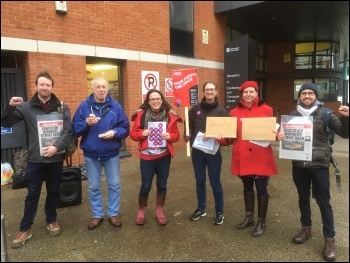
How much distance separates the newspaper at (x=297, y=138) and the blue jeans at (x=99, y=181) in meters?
2.03

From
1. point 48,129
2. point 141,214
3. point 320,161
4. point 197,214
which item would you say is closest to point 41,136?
point 48,129

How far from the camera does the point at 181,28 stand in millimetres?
9102

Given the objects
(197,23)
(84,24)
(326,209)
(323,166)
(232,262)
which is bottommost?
(232,262)

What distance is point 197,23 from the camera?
372 inches

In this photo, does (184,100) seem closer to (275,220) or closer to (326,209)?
(275,220)

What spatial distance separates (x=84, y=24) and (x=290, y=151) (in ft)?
17.7

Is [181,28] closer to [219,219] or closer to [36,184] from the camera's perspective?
[219,219]

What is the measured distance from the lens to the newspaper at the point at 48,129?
3414 millimetres

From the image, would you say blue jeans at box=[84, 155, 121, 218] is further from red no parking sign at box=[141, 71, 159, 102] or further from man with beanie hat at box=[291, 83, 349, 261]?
red no parking sign at box=[141, 71, 159, 102]

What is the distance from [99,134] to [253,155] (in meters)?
1.84

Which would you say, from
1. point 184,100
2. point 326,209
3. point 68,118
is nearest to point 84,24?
point 184,100

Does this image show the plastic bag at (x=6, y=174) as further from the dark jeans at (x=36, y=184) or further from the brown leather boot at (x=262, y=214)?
the brown leather boot at (x=262, y=214)

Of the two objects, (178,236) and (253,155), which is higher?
(253,155)

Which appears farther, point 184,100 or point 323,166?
point 184,100
